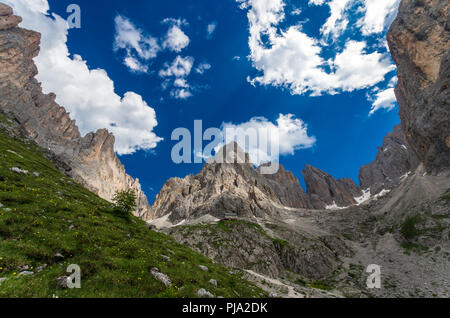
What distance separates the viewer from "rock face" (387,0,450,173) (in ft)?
322

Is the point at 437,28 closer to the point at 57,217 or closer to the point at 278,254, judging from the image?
the point at 278,254

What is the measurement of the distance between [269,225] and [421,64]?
131942 millimetres

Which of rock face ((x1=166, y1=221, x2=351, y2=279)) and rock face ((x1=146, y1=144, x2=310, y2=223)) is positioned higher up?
rock face ((x1=146, y1=144, x2=310, y2=223))

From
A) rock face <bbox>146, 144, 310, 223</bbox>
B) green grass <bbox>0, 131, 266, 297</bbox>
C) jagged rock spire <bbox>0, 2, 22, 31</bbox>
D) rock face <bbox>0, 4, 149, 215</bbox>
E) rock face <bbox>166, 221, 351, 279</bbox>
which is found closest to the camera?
green grass <bbox>0, 131, 266, 297</bbox>

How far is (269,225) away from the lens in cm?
10819

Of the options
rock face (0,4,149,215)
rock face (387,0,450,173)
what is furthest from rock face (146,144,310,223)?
rock face (387,0,450,173)

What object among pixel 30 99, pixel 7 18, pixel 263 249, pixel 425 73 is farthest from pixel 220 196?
pixel 7 18

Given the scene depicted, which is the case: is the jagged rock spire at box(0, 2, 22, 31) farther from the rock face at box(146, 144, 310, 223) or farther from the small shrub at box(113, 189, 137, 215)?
the small shrub at box(113, 189, 137, 215)

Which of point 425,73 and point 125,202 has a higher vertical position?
point 425,73

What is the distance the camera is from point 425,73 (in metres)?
116

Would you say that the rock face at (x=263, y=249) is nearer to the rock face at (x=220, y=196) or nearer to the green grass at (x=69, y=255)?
the rock face at (x=220, y=196)

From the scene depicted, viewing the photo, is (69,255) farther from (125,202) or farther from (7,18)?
(7,18)

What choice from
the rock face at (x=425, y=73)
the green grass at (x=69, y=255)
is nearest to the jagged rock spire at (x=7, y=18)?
the green grass at (x=69, y=255)

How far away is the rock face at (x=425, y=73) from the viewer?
98.1 metres
